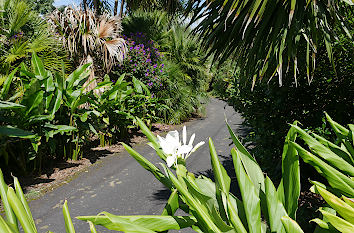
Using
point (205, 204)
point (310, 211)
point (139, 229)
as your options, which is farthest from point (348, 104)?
point (139, 229)

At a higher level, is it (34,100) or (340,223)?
(34,100)

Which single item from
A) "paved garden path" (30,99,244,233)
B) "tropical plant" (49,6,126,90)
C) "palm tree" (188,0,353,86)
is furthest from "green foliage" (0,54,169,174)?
"palm tree" (188,0,353,86)

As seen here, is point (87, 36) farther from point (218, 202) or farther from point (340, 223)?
point (340, 223)

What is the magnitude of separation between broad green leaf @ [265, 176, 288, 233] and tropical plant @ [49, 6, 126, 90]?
16.9 ft

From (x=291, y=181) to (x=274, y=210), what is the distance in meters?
0.12

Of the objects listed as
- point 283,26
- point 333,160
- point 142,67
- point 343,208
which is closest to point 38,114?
point 283,26

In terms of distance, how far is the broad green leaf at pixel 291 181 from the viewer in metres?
0.86

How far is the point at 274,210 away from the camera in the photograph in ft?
2.82

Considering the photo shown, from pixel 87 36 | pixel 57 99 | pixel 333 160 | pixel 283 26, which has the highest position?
pixel 87 36

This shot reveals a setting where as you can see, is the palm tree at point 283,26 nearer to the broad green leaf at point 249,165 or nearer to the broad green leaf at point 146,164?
the broad green leaf at point 249,165

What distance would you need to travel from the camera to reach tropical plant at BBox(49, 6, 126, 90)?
5.40 meters

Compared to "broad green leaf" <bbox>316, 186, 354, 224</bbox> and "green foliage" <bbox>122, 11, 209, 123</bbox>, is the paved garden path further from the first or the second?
"green foliage" <bbox>122, 11, 209, 123</bbox>

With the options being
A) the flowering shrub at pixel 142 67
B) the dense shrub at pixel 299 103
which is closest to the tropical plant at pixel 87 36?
the flowering shrub at pixel 142 67

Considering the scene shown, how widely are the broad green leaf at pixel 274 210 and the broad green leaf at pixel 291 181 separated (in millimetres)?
55
